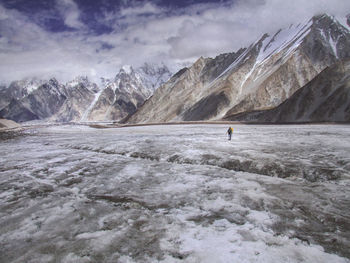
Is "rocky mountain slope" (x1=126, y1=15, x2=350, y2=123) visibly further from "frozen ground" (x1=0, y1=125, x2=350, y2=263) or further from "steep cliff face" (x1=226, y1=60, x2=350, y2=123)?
"frozen ground" (x1=0, y1=125, x2=350, y2=263)

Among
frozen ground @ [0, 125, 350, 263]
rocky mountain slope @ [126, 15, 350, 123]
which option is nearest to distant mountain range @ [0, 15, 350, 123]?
rocky mountain slope @ [126, 15, 350, 123]

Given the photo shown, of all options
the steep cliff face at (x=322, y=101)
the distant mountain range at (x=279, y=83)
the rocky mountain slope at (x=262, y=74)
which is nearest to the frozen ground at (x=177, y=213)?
the steep cliff face at (x=322, y=101)

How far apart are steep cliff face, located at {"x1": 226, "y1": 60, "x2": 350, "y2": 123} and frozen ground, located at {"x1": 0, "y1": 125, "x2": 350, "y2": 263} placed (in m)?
41.8

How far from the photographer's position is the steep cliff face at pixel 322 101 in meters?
44.1

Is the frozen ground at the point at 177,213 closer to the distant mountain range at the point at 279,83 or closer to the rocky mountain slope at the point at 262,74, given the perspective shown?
the distant mountain range at the point at 279,83

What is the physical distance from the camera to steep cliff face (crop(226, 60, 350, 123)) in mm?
44103

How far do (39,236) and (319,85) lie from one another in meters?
59.5

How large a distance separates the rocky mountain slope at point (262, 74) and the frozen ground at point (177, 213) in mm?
65922

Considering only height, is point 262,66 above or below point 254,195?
above

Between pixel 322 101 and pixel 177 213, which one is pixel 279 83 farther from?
pixel 177 213

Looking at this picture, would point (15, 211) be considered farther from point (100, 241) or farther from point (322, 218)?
point (322, 218)

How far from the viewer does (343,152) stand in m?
10.9

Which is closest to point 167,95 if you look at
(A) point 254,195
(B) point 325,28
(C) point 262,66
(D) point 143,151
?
(C) point 262,66

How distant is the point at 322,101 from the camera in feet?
160
